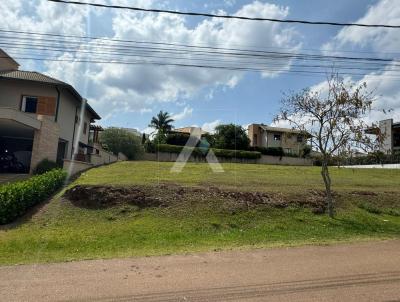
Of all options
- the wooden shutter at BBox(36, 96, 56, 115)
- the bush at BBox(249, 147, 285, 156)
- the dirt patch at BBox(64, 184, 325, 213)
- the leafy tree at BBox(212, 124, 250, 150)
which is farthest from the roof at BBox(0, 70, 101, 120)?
the bush at BBox(249, 147, 285, 156)

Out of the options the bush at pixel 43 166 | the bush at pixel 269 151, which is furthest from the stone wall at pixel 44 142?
the bush at pixel 269 151

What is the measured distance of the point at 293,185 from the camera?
16.6 meters

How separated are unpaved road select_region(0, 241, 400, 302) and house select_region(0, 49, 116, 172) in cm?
1376

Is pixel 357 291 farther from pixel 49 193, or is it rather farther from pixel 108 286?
pixel 49 193

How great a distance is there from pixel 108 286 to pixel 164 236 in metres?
4.15

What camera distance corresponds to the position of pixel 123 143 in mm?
39500

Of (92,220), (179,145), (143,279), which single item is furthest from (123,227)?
(179,145)

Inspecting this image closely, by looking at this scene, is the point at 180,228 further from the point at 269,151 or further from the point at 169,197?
the point at 269,151

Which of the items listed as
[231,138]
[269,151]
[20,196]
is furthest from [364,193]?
[231,138]

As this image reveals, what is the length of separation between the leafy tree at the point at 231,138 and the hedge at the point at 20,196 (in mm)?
34462

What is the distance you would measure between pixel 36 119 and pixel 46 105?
5.24 metres

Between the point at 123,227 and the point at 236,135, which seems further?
the point at 236,135

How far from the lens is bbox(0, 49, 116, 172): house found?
19.9 m

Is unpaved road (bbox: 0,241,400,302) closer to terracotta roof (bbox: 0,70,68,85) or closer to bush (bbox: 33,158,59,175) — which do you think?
bush (bbox: 33,158,59,175)
